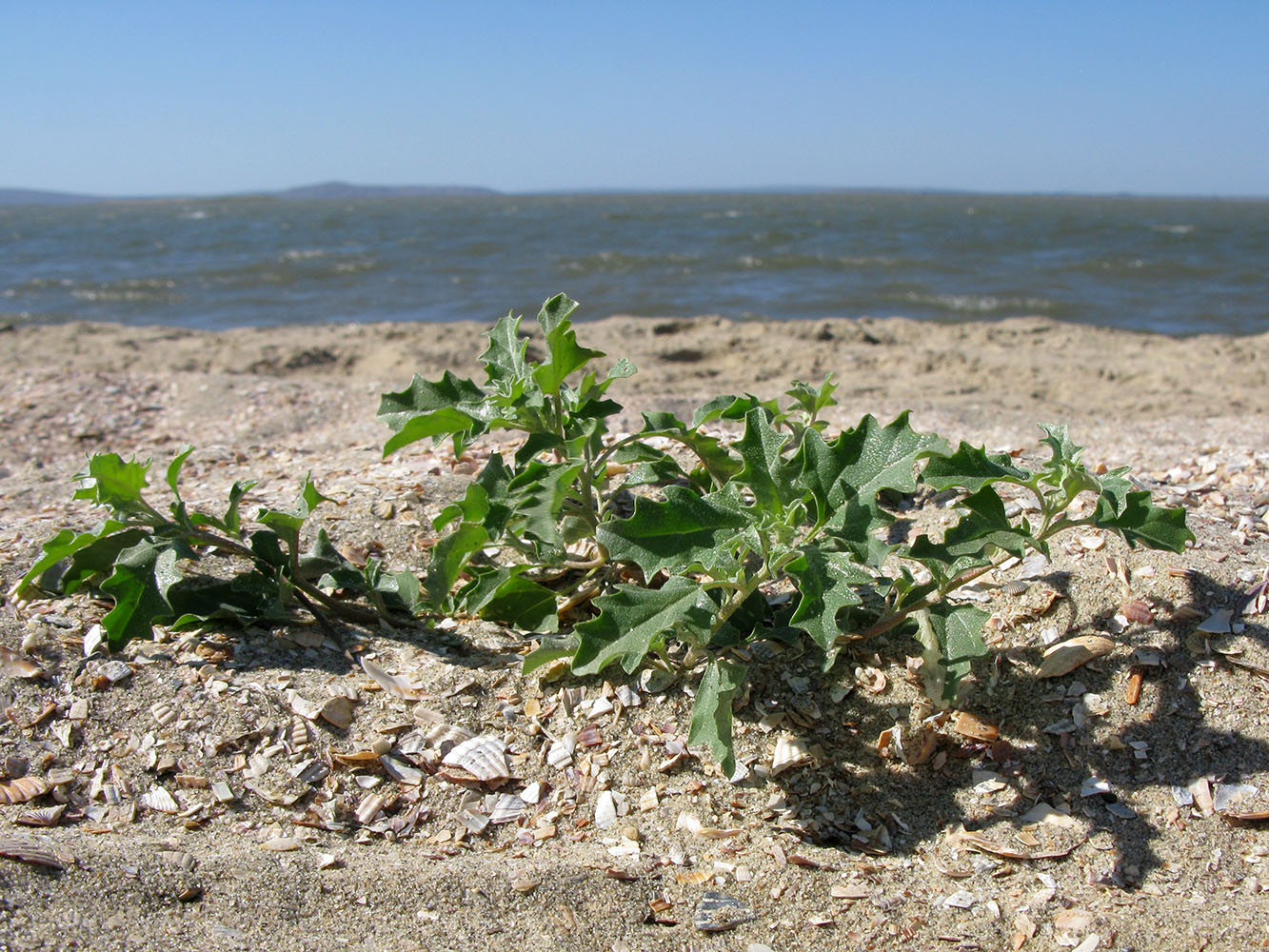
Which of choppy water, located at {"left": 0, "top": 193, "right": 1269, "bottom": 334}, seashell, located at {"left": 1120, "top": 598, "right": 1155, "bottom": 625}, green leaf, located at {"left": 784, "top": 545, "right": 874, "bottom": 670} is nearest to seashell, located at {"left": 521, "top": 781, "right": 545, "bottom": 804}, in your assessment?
green leaf, located at {"left": 784, "top": 545, "right": 874, "bottom": 670}

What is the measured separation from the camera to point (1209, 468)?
309cm

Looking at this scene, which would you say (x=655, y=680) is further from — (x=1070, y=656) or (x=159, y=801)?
(x=159, y=801)

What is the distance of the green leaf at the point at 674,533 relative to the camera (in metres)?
1.67

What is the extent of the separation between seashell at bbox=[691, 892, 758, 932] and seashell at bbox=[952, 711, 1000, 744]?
2.14ft

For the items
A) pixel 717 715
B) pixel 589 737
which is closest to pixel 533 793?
pixel 589 737

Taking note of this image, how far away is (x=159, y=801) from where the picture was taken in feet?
5.91

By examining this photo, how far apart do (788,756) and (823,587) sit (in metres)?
0.50

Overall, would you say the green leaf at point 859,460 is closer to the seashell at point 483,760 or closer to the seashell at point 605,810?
the seashell at point 605,810

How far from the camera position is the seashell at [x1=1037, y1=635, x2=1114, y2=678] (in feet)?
6.73

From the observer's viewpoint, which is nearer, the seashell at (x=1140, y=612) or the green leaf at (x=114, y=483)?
the green leaf at (x=114, y=483)

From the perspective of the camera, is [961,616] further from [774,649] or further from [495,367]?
[495,367]

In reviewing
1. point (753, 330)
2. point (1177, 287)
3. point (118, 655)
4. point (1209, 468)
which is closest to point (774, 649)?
point (118, 655)

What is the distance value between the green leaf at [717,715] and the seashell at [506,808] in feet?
1.35

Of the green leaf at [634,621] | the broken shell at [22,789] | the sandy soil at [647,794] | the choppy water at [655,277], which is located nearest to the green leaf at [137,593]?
the sandy soil at [647,794]
